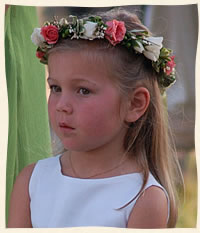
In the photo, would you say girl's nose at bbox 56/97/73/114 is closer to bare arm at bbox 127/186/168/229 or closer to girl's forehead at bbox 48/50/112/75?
girl's forehead at bbox 48/50/112/75

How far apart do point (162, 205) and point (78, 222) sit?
0.22 metres

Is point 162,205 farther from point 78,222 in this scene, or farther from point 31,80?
point 31,80

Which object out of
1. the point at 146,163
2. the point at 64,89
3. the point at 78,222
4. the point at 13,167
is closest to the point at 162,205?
the point at 146,163

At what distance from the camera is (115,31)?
3.79 ft

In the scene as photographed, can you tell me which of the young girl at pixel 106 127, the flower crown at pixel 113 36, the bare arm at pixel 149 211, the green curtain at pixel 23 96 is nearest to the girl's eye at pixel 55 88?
the young girl at pixel 106 127

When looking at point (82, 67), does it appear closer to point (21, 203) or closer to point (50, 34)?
point (50, 34)

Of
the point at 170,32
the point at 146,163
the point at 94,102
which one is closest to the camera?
the point at 94,102

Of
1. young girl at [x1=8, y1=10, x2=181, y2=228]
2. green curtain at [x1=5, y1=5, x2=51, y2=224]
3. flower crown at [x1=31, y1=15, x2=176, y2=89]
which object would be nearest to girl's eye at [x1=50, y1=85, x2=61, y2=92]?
young girl at [x1=8, y1=10, x2=181, y2=228]

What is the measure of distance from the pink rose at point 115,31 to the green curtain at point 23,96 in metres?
0.36

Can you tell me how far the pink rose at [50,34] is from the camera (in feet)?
3.97

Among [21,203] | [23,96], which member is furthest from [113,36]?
[21,203]

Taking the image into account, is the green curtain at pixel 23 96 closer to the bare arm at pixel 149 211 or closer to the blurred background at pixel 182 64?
the blurred background at pixel 182 64

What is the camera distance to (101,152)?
1.25 metres

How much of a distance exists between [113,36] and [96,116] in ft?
0.65
